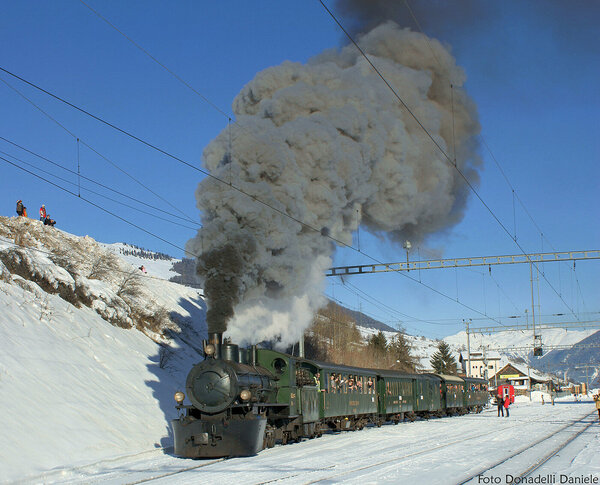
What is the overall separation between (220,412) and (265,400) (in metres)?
1.95

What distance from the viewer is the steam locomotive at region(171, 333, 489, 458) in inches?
542

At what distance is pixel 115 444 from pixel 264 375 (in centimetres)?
386

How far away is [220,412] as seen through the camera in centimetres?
1405

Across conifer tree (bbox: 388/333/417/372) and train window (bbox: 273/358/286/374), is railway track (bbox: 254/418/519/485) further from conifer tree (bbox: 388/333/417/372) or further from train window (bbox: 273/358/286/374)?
conifer tree (bbox: 388/333/417/372)

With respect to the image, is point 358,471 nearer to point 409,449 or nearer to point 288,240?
point 409,449

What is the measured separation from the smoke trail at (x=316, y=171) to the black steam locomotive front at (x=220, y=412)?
7.51 ft

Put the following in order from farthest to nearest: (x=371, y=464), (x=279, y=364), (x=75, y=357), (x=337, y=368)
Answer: (x=337, y=368) → (x=75, y=357) → (x=279, y=364) → (x=371, y=464)

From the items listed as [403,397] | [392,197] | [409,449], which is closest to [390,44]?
[392,197]

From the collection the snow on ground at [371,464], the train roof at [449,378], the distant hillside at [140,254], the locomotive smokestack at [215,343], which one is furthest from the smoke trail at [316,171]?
the distant hillside at [140,254]

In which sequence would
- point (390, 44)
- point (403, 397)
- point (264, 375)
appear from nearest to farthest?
point (264, 375), point (403, 397), point (390, 44)

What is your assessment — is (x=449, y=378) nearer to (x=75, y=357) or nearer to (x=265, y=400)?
(x=265, y=400)

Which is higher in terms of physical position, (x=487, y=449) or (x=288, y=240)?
(x=288, y=240)

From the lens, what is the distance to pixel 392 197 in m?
32.2

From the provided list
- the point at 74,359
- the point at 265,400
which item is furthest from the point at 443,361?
the point at 265,400
